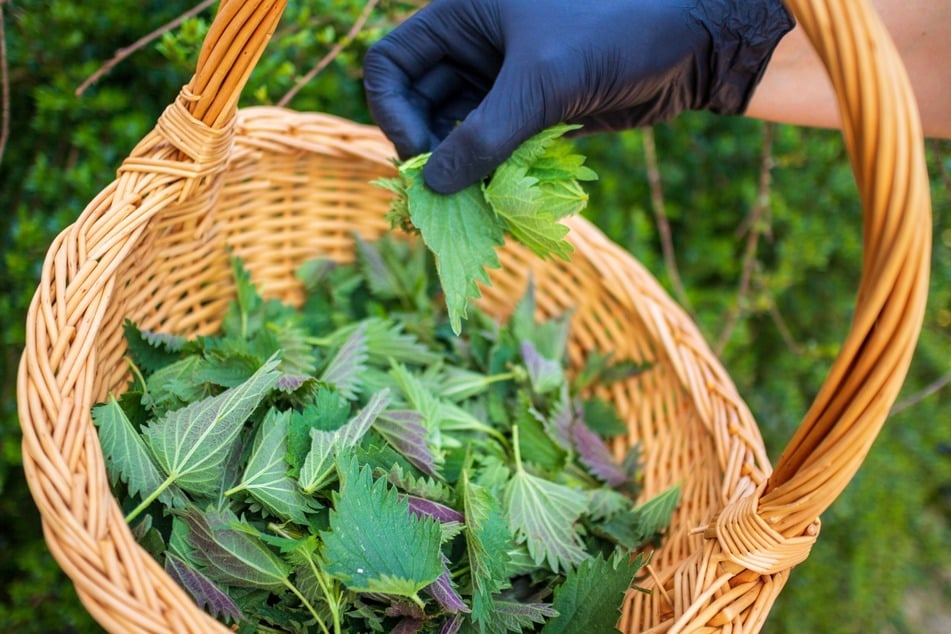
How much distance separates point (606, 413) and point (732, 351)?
542 mm

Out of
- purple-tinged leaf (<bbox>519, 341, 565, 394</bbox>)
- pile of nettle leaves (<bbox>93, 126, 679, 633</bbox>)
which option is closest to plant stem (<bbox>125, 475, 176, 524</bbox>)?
pile of nettle leaves (<bbox>93, 126, 679, 633</bbox>)

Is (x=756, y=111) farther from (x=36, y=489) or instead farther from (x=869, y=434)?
(x=36, y=489)

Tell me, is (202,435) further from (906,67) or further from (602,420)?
(906,67)

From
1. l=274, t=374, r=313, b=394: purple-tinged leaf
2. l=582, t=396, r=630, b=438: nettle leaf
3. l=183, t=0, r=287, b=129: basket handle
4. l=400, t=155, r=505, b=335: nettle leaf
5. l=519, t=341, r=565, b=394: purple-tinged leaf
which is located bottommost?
l=582, t=396, r=630, b=438: nettle leaf

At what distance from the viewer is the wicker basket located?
0.47 m

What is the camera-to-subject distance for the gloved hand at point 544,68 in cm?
73

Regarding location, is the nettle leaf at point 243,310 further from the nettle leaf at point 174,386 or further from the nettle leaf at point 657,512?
the nettle leaf at point 657,512

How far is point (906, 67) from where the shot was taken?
90 cm

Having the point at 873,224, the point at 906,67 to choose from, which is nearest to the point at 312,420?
the point at 873,224

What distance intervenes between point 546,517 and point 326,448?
26 centimetres

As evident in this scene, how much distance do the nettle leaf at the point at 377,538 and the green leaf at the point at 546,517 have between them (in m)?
0.16

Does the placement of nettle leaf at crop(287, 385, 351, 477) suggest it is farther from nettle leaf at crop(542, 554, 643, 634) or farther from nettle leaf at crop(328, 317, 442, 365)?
nettle leaf at crop(542, 554, 643, 634)

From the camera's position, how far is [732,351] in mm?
1426

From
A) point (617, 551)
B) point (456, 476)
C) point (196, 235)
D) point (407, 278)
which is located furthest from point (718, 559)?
point (196, 235)
